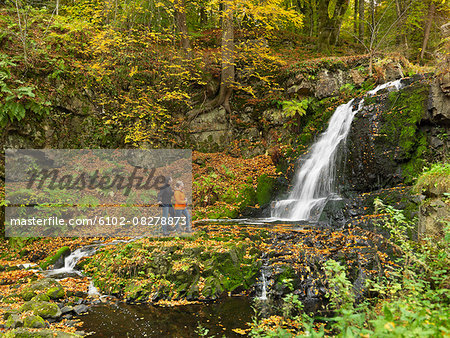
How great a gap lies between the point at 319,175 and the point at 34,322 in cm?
985

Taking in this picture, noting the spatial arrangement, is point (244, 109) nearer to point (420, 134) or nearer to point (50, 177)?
point (420, 134)

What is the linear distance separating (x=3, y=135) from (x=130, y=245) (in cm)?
758

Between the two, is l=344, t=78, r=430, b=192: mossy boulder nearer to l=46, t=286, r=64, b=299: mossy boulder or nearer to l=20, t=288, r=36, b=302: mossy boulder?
l=46, t=286, r=64, b=299: mossy boulder

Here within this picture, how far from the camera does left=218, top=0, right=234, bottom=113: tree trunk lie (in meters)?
13.8

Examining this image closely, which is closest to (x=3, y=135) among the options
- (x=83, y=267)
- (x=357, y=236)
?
(x=83, y=267)

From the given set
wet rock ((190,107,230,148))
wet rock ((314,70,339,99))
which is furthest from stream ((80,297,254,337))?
wet rock ((314,70,339,99))

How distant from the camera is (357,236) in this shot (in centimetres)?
704

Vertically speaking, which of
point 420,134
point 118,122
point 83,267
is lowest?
point 83,267

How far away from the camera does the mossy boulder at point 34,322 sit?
15.0 ft

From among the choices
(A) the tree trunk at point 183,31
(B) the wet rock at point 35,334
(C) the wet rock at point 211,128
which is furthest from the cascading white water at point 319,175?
(A) the tree trunk at point 183,31

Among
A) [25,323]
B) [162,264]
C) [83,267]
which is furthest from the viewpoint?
[83,267]

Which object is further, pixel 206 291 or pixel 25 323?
pixel 206 291

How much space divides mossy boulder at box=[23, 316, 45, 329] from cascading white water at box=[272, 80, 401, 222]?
7814 mm

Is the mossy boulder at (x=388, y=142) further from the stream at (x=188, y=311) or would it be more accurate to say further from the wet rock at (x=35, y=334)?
the wet rock at (x=35, y=334)
